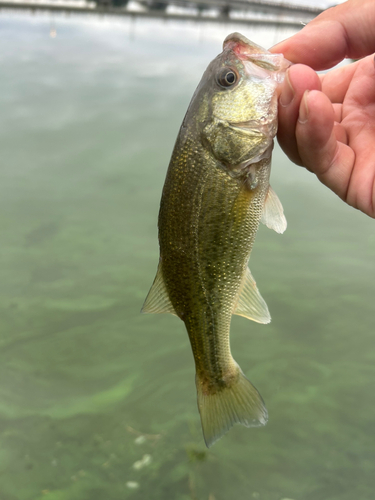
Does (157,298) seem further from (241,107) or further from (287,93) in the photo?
(287,93)

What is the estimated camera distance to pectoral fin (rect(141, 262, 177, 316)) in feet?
6.17

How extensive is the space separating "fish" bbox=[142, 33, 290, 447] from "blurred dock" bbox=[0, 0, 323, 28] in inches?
584

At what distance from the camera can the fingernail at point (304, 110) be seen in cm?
156

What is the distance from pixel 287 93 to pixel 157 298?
3.65ft

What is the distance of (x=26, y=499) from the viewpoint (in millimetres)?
2836

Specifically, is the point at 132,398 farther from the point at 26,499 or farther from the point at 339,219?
the point at 339,219

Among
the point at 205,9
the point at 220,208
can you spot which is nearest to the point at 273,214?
the point at 220,208

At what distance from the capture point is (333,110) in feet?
5.41

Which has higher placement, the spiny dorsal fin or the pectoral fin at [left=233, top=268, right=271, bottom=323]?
the spiny dorsal fin

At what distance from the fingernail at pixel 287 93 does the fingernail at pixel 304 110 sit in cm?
6

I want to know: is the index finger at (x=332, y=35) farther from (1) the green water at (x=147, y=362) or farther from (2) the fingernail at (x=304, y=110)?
(1) the green water at (x=147, y=362)

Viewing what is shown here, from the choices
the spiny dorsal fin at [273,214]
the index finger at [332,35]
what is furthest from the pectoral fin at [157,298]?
the index finger at [332,35]

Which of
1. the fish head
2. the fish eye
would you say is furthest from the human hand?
the fish eye

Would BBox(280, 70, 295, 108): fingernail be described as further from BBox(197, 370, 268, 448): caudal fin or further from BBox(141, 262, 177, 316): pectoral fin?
BBox(197, 370, 268, 448): caudal fin
